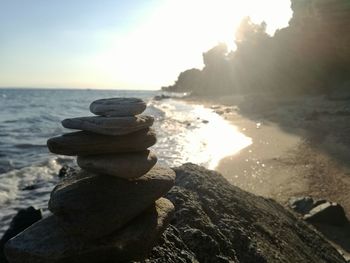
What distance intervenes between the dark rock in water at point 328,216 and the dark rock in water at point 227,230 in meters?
3.25

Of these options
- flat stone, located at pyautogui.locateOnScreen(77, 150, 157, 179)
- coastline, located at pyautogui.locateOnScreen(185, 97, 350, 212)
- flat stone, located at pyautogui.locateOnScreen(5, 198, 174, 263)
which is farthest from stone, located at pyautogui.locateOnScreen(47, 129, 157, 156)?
coastline, located at pyautogui.locateOnScreen(185, 97, 350, 212)

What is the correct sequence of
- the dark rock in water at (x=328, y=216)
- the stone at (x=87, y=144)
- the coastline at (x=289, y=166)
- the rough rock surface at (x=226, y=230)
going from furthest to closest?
the coastline at (x=289, y=166) < the dark rock in water at (x=328, y=216) < the rough rock surface at (x=226, y=230) < the stone at (x=87, y=144)

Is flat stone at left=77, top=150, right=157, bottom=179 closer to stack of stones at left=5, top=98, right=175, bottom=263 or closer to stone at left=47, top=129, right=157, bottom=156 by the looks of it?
stack of stones at left=5, top=98, right=175, bottom=263

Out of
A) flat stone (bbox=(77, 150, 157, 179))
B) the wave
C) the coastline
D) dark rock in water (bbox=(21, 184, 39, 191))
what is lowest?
the wave

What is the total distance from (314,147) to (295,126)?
9910mm

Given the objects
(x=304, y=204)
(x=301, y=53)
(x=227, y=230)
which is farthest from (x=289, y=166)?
(x=301, y=53)

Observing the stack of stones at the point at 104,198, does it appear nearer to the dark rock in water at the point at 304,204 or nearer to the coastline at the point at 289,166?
the dark rock in water at the point at 304,204

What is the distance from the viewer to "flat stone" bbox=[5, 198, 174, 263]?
536 centimetres

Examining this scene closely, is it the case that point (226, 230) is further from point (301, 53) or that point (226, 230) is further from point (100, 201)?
point (301, 53)

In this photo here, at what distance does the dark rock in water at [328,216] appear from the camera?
13.4 m

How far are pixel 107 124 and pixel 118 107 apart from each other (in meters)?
0.48

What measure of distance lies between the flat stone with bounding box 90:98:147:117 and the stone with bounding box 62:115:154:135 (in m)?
0.18

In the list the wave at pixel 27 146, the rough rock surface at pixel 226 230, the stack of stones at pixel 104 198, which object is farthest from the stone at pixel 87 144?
the wave at pixel 27 146

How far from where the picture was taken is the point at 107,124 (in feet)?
19.0
